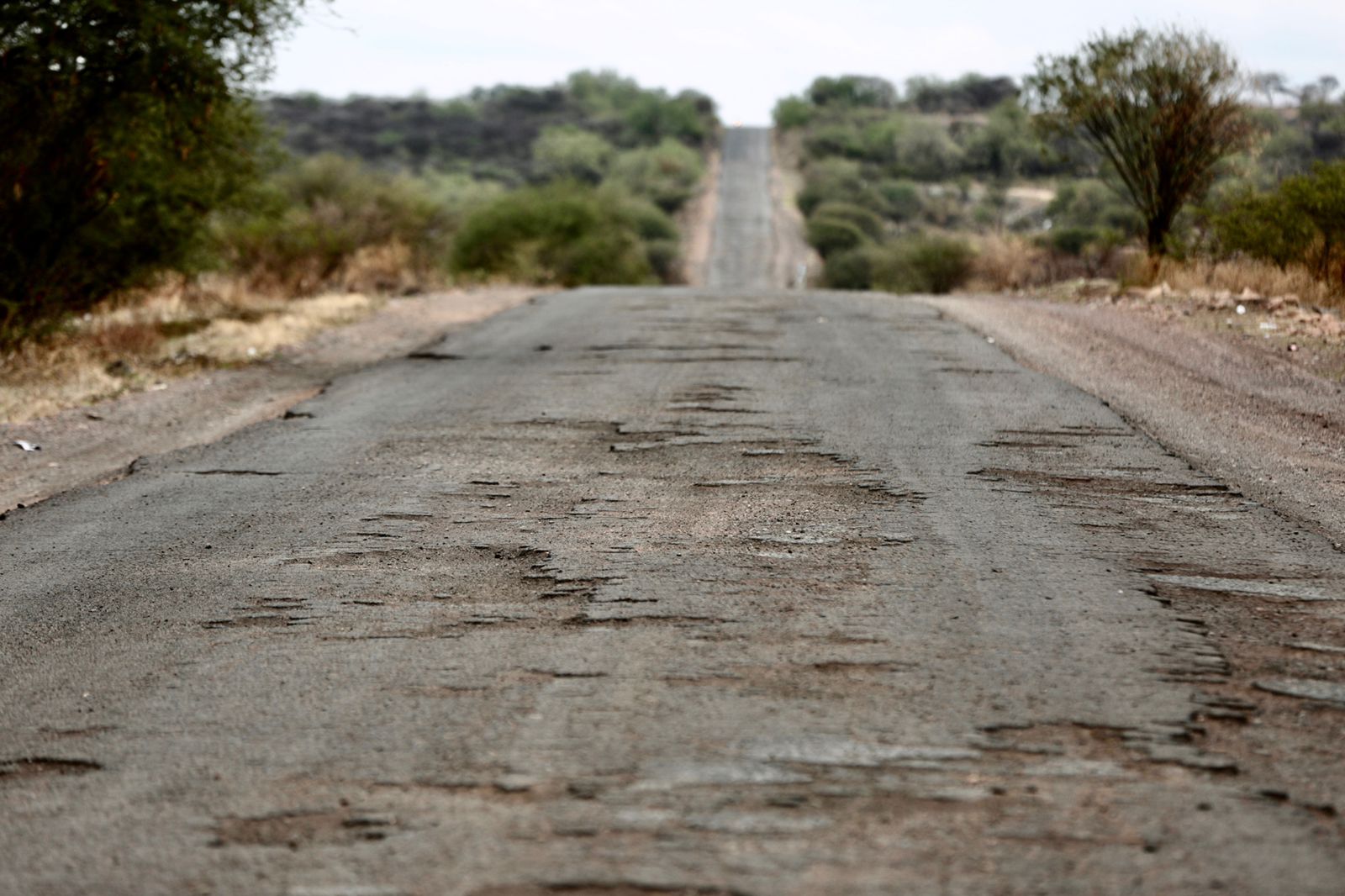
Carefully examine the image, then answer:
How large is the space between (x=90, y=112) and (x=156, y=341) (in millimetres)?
2333

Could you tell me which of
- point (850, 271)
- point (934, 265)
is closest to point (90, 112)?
point (934, 265)

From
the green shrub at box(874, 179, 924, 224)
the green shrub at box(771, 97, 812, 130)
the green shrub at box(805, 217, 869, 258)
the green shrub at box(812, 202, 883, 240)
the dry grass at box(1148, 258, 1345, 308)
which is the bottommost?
the dry grass at box(1148, 258, 1345, 308)

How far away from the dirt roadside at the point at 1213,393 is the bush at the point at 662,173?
50222 mm

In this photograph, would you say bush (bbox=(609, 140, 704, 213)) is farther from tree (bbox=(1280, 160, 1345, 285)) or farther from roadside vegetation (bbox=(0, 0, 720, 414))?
tree (bbox=(1280, 160, 1345, 285))

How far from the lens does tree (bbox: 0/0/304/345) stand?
11312 mm

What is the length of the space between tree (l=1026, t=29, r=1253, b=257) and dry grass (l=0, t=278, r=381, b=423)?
35.8 ft

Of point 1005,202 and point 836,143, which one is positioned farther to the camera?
point 836,143

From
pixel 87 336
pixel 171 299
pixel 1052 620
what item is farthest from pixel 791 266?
pixel 1052 620

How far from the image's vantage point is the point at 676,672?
3918mm

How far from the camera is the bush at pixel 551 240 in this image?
31.1 meters

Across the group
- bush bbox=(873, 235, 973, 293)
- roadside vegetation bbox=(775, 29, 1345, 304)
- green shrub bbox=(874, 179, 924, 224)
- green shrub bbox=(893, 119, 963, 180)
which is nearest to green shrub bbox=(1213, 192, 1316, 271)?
roadside vegetation bbox=(775, 29, 1345, 304)

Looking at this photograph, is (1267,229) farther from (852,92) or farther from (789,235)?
(852,92)

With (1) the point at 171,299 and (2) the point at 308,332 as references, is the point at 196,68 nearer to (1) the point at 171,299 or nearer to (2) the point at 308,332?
(2) the point at 308,332

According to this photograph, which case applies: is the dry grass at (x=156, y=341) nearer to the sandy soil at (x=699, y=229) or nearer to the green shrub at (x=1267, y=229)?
the green shrub at (x=1267, y=229)
